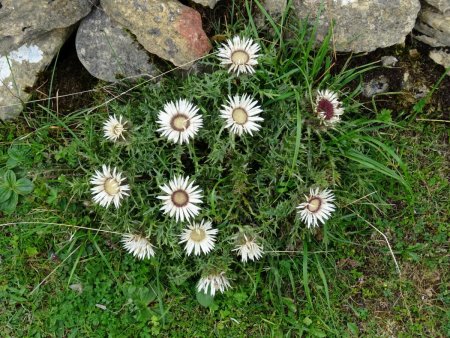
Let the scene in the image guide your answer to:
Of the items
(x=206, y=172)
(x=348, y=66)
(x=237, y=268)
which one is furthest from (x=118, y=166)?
(x=348, y=66)

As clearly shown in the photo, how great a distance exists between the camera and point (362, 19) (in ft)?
10.5

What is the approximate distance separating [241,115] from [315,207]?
0.64 m

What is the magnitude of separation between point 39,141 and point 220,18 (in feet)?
4.34

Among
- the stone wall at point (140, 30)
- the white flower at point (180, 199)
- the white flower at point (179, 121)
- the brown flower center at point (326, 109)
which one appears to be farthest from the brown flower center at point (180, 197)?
the brown flower center at point (326, 109)

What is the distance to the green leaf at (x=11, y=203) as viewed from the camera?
332cm

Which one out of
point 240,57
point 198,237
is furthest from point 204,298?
point 240,57

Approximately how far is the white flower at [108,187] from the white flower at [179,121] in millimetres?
337

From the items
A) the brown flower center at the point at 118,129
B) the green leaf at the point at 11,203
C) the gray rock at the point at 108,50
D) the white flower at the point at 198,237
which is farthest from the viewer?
the green leaf at the point at 11,203

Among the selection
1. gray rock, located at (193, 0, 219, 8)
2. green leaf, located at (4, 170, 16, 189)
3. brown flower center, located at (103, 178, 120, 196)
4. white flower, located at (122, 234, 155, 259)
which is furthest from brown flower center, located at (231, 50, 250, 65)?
green leaf, located at (4, 170, 16, 189)

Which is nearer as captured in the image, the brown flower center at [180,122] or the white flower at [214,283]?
the brown flower center at [180,122]

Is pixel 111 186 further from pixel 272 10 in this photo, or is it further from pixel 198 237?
pixel 272 10

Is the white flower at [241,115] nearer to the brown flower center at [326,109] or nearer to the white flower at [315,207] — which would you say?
the brown flower center at [326,109]

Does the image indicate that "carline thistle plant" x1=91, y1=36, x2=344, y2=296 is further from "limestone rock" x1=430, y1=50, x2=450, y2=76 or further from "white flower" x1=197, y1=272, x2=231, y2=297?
"limestone rock" x1=430, y1=50, x2=450, y2=76

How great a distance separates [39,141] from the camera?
3.39m
